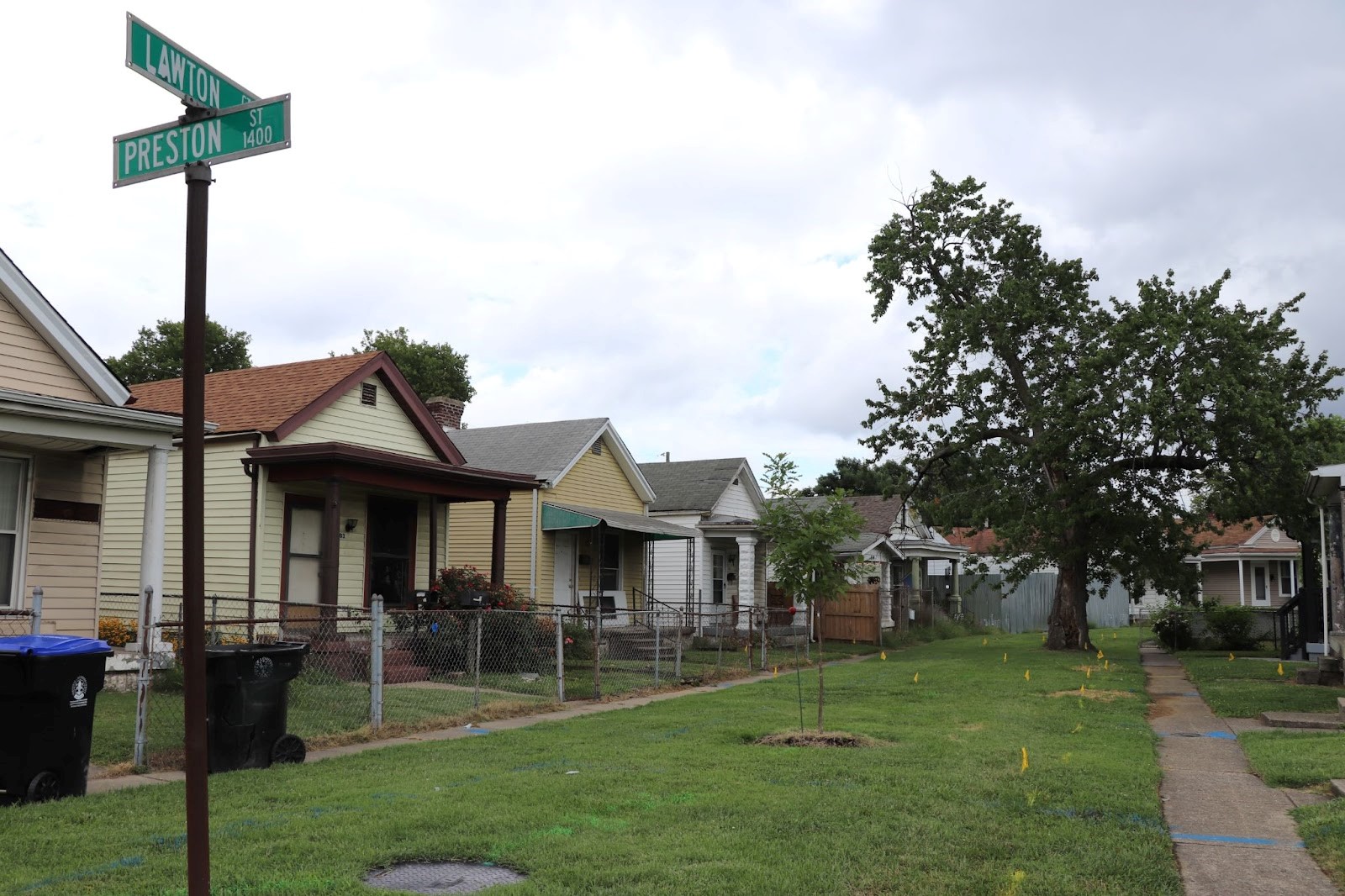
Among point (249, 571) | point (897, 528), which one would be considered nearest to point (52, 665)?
point (249, 571)

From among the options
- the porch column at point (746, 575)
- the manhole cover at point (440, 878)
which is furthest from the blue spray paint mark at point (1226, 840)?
the porch column at point (746, 575)

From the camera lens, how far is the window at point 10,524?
13.1 meters

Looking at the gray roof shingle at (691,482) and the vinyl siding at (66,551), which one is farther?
the gray roof shingle at (691,482)

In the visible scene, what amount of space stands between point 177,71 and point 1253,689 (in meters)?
16.8

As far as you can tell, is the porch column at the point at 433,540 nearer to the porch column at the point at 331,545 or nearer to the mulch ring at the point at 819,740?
the porch column at the point at 331,545

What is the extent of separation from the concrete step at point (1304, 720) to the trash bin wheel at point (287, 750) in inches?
409

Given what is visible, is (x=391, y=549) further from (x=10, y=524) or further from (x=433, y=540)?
(x=10, y=524)

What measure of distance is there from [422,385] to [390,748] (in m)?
41.3

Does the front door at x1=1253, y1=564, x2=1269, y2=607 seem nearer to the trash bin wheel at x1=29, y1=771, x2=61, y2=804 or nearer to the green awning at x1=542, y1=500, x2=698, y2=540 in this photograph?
the green awning at x1=542, y1=500, x2=698, y2=540

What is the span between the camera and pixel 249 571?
17.2 meters

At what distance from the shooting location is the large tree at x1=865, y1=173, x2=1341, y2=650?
69.1 ft

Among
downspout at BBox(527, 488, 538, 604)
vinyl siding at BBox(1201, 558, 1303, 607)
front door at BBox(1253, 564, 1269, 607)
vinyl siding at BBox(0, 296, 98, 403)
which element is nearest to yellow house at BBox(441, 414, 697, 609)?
downspout at BBox(527, 488, 538, 604)

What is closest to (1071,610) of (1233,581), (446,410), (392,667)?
(446,410)

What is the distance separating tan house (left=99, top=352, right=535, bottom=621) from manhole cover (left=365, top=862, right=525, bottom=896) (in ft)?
36.0
